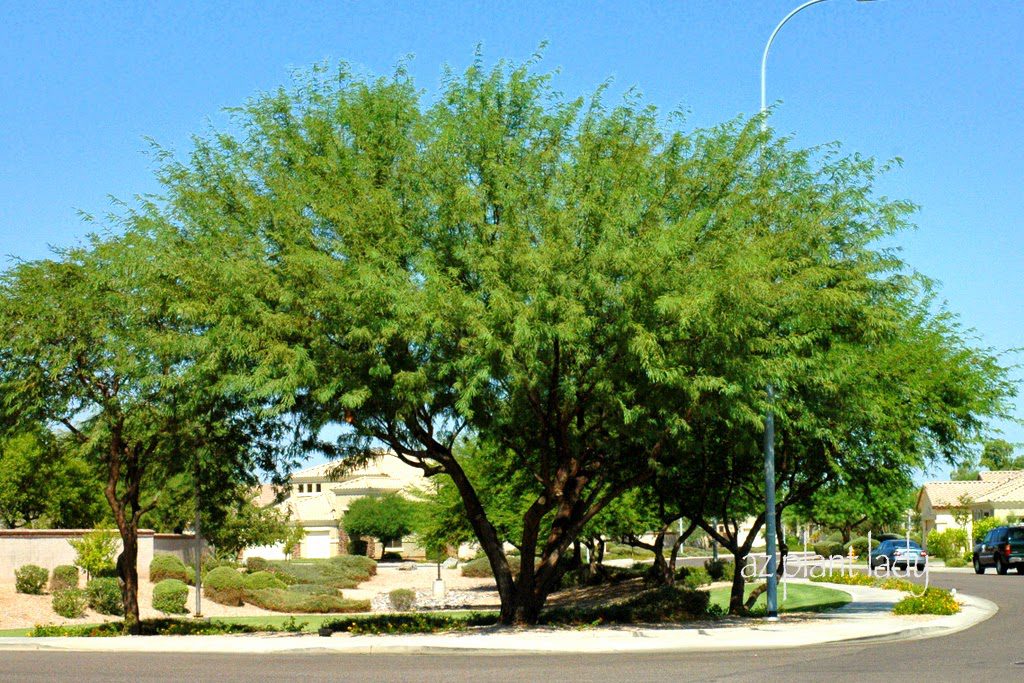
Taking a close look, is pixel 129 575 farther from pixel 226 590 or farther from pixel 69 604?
pixel 226 590

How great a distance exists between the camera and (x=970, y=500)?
8094 cm

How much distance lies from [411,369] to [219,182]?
5699 millimetres

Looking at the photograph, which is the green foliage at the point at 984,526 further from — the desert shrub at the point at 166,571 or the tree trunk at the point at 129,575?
the tree trunk at the point at 129,575

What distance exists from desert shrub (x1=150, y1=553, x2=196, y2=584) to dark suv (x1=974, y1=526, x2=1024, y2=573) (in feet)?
112

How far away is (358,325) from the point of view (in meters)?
19.4

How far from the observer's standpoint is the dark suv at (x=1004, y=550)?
5128cm

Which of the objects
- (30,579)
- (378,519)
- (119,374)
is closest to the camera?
(119,374)

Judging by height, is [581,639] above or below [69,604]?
above

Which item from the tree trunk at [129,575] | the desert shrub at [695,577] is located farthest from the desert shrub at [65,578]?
the desert shrub at [695,577]

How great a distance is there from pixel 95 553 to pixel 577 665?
29954mm

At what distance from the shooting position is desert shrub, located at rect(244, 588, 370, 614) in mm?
44688

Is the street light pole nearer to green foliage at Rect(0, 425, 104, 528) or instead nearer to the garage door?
green foliage at Rect(0, 425, 104, 528)

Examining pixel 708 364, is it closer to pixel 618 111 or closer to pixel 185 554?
pixel 618 111

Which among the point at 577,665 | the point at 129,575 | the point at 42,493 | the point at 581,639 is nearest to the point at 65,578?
the point at 129,575
